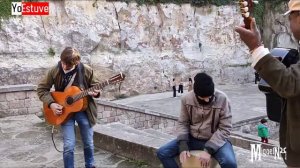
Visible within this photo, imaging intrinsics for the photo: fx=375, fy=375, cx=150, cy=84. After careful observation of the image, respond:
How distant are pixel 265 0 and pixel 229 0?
327 cm

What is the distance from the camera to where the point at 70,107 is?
4.41 meters

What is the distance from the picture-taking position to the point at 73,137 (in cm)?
439

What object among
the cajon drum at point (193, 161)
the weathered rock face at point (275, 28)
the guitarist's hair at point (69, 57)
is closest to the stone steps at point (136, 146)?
Result: the cajon drum at point (193, 161)

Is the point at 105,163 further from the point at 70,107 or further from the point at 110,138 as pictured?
the point at 70,107

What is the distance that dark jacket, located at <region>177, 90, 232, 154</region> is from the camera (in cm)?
352

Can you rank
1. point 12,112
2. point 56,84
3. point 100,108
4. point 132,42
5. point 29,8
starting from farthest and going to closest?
1. point 132,42
2. point 29,8
3. point 100,108
4. point 12,112
5. point 56,84

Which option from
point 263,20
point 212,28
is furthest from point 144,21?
point 263,20

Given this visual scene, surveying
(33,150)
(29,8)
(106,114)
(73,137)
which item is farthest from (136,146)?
(29,8)

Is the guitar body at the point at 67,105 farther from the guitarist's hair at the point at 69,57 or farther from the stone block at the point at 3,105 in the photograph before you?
the stone block at the point at 3,105

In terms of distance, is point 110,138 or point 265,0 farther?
point 265,0

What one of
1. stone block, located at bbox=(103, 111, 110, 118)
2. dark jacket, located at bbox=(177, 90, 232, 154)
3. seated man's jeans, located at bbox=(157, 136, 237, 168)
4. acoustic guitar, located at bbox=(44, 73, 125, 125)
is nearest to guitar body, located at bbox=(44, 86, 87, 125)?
acoustic guitar, located at bbox=(44, 73, 125, 125)

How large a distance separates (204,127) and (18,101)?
5.83m

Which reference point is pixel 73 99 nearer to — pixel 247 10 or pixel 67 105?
pixel 67 105

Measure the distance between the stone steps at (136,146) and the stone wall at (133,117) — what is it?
3608 millimetres
